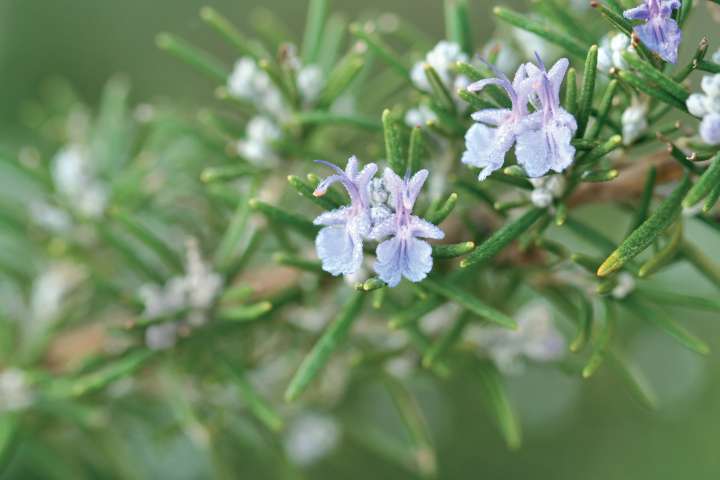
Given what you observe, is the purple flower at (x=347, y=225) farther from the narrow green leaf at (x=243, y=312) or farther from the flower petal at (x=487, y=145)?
the narrow green leaf at (x=243, y=312)

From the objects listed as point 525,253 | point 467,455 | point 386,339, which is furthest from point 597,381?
point 525,253

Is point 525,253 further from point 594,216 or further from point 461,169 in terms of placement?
point 594,216

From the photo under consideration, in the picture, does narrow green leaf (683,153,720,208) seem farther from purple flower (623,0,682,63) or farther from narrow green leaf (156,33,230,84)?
narrow green leaf (156,33,230,84)

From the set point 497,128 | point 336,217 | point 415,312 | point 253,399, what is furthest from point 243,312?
point 497,128

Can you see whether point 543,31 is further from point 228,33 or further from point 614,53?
point 228,33

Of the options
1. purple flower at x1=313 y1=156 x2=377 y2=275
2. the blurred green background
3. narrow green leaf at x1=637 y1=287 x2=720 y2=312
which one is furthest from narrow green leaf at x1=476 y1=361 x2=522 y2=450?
the blurred green background

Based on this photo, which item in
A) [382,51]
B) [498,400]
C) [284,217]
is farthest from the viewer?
[498,400]
